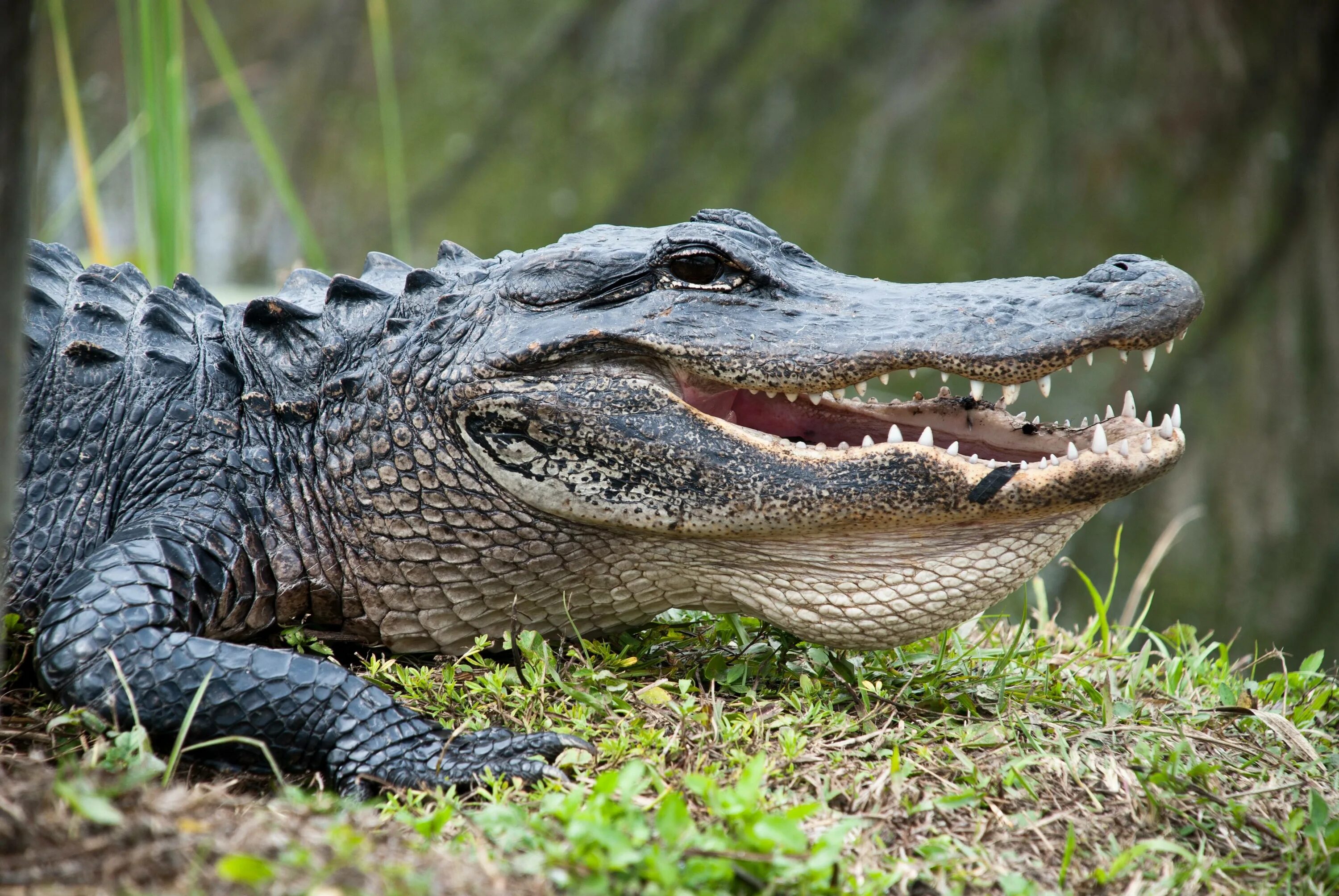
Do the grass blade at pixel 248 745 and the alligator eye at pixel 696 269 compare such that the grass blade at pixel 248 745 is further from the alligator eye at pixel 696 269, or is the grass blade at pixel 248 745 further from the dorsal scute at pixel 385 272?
the alligator eye at pixel 696 269

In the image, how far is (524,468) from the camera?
2.53 meters

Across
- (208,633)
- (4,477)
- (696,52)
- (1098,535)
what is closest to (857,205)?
(696,52)

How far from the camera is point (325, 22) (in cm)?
970

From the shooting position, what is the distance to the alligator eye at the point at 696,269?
2590 millimetres

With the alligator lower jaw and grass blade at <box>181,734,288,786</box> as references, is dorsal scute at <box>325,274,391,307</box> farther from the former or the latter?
grass blade at <box>181,734,288,786</box>

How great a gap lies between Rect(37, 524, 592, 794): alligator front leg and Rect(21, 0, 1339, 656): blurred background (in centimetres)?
594

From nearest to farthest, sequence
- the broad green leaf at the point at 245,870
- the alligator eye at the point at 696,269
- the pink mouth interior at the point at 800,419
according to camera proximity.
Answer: the broad green leaf at the point at 245,870 → the alligator eye at the point at 696,269 → the pink mouth interior at the point at 800,419

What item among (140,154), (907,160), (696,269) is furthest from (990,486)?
(907,160)

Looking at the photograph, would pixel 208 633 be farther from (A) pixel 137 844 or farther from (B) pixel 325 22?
(B) pixel 325 22

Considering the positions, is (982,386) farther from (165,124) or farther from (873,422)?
(165,124)

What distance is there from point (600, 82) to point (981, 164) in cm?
342

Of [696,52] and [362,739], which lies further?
[696,52]

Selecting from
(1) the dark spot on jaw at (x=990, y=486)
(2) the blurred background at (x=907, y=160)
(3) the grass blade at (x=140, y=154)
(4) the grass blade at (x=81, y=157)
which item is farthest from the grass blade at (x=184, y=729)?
(2) the blurred background at (x=907, y=160)

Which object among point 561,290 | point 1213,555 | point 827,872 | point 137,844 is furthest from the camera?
point 1213,555
